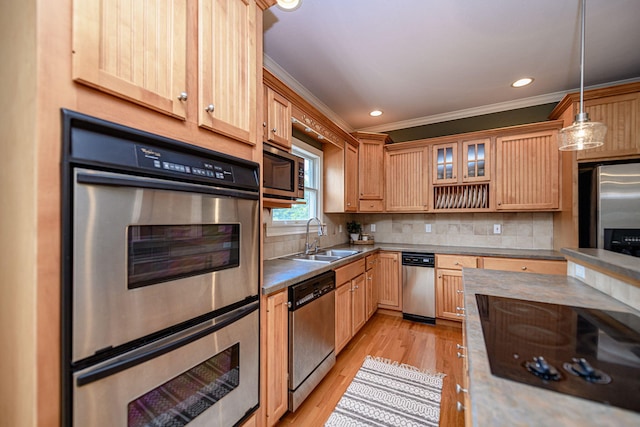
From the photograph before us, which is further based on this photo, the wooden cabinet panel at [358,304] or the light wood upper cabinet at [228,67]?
the wooden cabinet panel at [358,304]

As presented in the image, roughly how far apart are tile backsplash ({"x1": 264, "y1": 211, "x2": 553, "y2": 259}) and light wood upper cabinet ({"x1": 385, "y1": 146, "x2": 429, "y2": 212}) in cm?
33

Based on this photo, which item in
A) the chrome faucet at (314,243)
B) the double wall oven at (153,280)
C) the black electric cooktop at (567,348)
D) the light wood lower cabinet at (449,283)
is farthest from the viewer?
the light wood lower cabinet at (449,283)

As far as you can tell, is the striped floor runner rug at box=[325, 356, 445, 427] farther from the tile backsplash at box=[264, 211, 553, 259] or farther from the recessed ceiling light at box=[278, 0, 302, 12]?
the recessed ceiling light at box=[278, 0, 302, 12]

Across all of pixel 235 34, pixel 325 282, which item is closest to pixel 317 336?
pixel 325 282

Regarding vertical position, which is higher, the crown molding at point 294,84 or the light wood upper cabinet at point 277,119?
the crown molding at point 294,84

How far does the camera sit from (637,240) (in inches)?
90.5

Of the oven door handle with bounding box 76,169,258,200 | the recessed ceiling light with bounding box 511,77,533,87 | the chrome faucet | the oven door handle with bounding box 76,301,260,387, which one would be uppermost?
the recessed ceiling light with bounding box 511,77,533,87

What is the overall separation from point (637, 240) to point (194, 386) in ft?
11.6

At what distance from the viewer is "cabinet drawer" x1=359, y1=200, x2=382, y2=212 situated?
363 centimetres

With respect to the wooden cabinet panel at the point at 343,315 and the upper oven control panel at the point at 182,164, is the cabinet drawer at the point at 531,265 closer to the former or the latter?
the wooden cabinet panel at the point at 343,315

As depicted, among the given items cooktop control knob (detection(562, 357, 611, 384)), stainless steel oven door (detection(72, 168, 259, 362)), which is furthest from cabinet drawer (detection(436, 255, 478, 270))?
stainless steel oven door (detection(72, 168, 259, 362))

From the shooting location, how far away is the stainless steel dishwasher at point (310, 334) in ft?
5.58

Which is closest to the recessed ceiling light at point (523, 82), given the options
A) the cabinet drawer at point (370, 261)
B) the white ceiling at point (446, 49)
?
the white ceiling at point (446, 49)

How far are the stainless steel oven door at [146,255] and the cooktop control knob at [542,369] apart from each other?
1117mm
